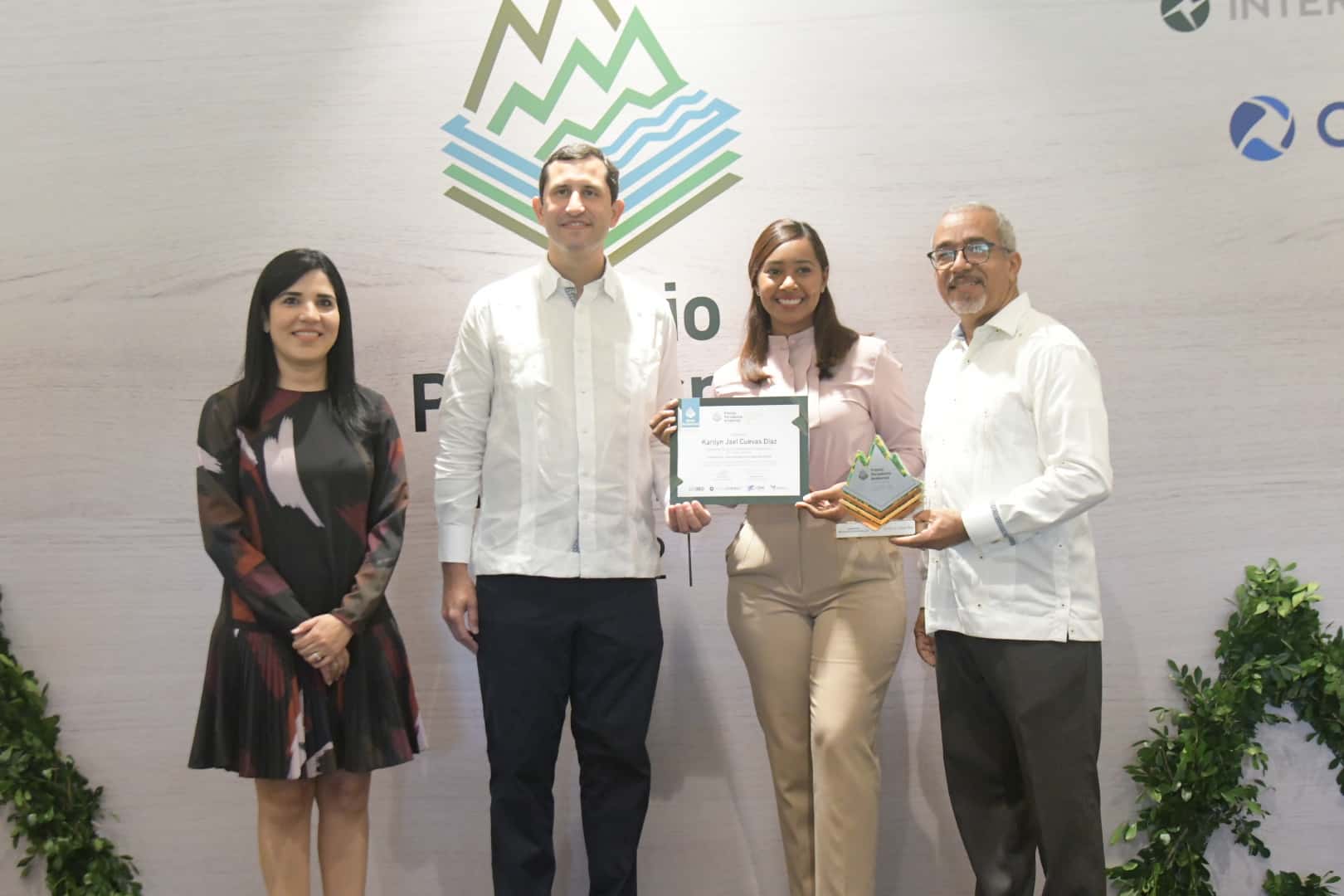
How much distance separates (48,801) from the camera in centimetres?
304

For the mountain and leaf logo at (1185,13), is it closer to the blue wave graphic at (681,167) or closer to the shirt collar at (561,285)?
the blue wave graphic at (681,167)

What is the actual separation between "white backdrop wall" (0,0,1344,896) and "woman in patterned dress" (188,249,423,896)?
23.5 inches

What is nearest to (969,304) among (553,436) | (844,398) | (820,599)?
(844,398)

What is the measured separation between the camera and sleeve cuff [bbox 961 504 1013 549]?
2186 mm

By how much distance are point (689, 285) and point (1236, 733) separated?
1.91 meters

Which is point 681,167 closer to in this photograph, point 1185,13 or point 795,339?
point 795,339

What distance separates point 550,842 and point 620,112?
195 cm

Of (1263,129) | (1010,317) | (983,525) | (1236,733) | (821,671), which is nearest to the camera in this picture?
(983,525)

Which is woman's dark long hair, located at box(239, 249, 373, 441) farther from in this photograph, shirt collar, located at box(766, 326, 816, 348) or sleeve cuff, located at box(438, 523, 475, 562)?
shirt collar, located at box(766, 326, 816, 348)

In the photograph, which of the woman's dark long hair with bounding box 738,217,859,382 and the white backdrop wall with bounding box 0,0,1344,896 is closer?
the woman's dark long hair with bounding box 738,217,859,382

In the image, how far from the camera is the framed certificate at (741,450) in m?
2.40

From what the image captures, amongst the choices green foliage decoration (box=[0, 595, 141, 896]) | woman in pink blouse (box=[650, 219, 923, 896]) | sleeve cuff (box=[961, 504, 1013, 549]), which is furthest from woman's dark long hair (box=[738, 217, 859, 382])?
green foliage decoration (box=[0, 595, 141, 896])

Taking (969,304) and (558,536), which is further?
(558,536)

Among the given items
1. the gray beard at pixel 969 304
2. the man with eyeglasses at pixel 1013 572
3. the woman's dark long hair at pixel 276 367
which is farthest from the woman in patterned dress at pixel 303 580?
the gray beard at pixel 969 304
